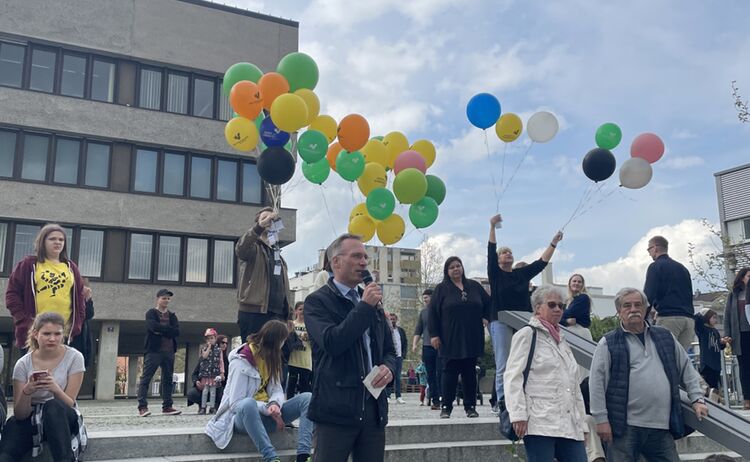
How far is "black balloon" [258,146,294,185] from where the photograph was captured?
9047 millimetres

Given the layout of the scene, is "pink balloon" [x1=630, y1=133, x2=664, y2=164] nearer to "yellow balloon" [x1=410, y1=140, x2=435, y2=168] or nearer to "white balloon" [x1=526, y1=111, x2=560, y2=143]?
"white balloon" [x1=526, y1=111, x2=560, y2=143]

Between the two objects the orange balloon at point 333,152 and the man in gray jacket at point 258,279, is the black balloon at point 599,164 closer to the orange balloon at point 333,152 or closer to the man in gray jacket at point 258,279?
the orange balloon at point 333,152

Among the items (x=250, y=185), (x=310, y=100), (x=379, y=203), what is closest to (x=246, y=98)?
(x=310, y=100)

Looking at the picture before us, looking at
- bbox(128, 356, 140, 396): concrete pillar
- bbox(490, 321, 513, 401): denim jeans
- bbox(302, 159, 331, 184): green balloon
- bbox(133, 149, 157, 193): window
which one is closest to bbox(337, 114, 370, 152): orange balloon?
bbox(302, 159, 331, 184): green balloon

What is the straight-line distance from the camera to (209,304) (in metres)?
24.9

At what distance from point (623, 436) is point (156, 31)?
23.8 metres

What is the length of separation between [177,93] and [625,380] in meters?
23.1

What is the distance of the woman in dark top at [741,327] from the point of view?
30.9 ft

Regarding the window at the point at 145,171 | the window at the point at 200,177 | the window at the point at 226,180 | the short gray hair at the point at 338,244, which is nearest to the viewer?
the short gray hair at the point at 338,244

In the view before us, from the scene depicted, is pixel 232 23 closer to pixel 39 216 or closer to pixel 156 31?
pixel 156 31

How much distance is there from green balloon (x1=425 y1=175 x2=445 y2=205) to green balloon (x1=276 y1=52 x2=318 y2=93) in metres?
2.31

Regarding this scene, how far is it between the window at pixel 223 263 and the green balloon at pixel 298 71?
16.5 meters

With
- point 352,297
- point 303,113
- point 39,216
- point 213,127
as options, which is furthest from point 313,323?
point 213,127

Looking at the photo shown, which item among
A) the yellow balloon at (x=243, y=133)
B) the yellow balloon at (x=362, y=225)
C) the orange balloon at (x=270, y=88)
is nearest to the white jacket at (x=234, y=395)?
A: the yellow balloon at (x=243, y=133)
